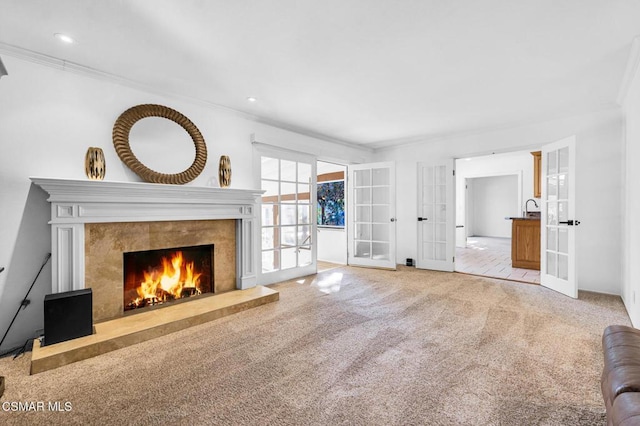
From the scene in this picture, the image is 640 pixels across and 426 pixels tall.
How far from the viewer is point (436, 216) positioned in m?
5.22

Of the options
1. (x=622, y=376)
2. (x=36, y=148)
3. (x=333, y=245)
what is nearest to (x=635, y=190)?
(x=622, y=376)

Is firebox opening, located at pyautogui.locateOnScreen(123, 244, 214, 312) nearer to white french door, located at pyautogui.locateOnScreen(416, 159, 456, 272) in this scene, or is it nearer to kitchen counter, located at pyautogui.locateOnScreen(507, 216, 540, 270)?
white french door, located at pyautogui.locateOnScreen(416, 159, 456, 272)

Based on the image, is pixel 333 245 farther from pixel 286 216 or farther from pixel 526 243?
pixel 526 243

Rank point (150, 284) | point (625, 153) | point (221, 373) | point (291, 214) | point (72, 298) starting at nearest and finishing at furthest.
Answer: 1. point (221, 373)
2. point (72, 298)
3. point (150, 284)
4. point (625, 153)
5. point (291, 214)

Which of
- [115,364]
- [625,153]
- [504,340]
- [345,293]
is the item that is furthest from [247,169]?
[625,153]

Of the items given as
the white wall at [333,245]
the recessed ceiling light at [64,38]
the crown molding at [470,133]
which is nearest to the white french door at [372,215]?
the white wall at [333,245]

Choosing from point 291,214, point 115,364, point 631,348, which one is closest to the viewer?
point 631,348

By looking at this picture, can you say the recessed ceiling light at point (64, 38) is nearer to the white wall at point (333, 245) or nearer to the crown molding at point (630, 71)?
the crown molding at point (630, 71)

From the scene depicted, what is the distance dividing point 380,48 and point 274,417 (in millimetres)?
2603

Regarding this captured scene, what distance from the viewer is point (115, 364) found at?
6.84ft

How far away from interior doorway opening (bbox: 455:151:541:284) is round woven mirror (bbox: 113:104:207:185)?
14.7 feet

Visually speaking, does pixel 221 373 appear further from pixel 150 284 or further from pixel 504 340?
pixel 504 340

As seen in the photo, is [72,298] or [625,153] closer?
[72,298]

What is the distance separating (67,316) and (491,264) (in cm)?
626
